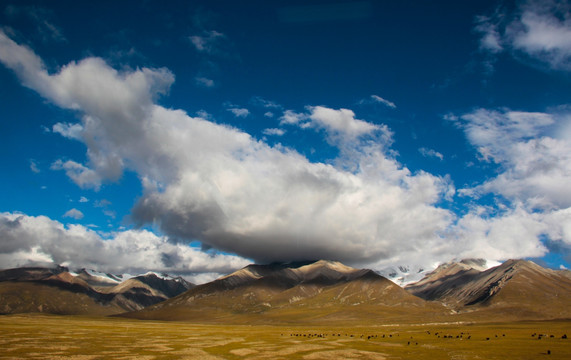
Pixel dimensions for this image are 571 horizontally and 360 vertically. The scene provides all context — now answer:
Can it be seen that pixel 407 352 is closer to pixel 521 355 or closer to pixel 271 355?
pixel 521 355

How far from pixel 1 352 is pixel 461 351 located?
297ft

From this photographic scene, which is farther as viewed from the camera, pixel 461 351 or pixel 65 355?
pixel 461 351

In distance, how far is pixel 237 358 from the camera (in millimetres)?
69000

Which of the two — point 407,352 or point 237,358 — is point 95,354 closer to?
point 237,358

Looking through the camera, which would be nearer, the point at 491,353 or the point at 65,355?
the point at 65,355

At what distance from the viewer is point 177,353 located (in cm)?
7488

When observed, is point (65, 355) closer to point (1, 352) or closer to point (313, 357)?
point (1, 352)

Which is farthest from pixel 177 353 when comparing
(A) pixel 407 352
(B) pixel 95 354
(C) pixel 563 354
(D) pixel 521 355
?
(C) pixel 563 354

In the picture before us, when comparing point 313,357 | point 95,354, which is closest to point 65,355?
point 95,354

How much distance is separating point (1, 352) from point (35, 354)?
26.5 ft

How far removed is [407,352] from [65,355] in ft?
216

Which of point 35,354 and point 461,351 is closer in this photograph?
point 35,354

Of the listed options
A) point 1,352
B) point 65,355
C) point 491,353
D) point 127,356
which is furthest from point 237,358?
point 491,353

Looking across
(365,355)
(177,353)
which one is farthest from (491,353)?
(177,353)
